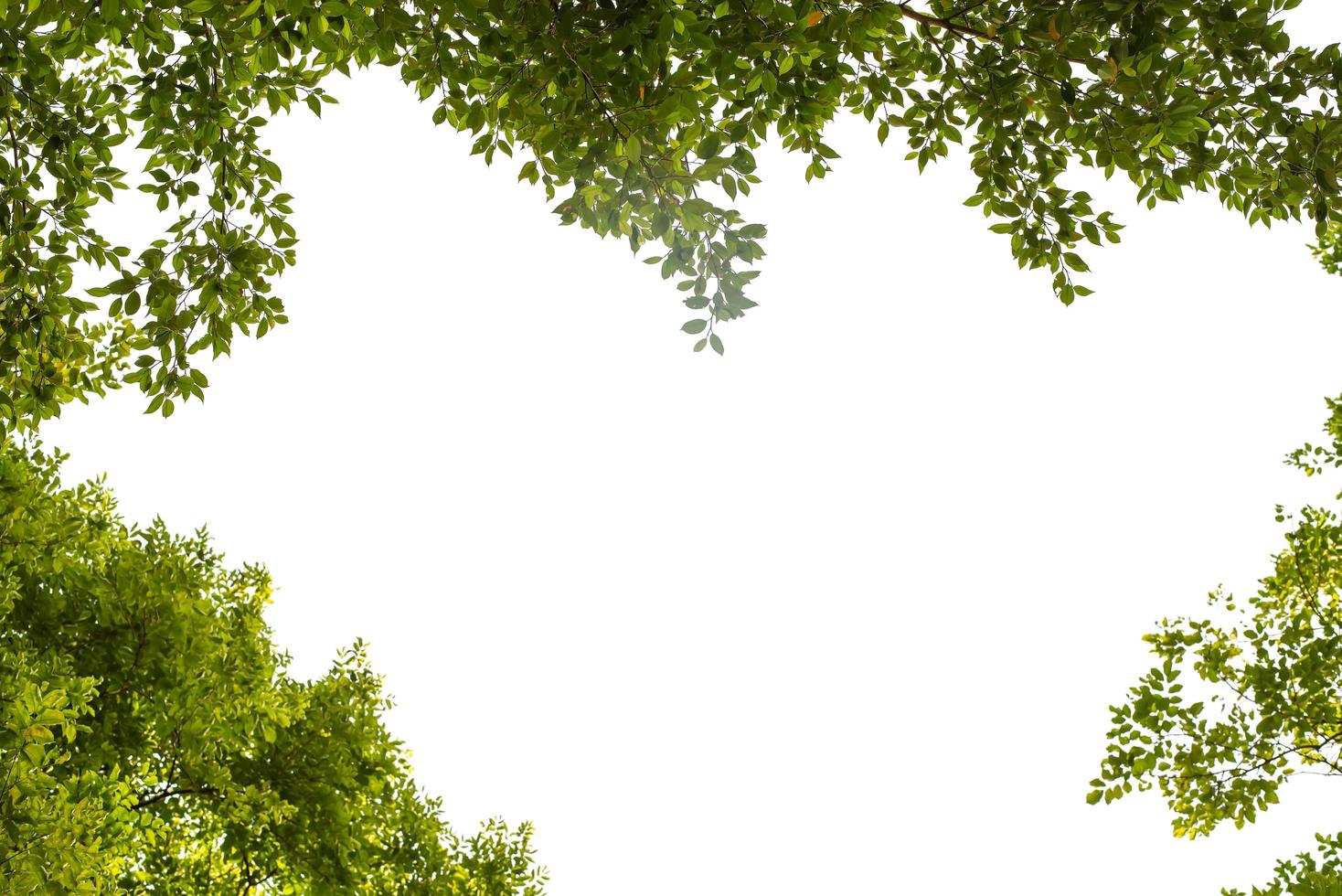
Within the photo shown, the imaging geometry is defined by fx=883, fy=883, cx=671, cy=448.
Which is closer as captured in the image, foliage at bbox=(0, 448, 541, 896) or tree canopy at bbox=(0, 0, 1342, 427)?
tree canopy at bbox=(0, 0, 1342, 427)

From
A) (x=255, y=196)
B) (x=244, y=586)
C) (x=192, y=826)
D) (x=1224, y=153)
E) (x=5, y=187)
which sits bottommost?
(x=192, y=826)

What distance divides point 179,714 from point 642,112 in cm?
1058

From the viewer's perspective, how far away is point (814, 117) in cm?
503

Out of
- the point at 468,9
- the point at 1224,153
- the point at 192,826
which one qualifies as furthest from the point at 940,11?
the point at 192,826

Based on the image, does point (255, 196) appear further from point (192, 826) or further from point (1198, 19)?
point (192, 826)

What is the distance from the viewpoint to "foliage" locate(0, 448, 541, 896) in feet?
35.5

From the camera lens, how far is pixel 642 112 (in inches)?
162

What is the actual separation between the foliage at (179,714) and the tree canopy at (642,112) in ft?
15.4

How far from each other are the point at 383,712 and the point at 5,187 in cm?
1260

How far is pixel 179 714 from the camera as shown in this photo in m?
11.2

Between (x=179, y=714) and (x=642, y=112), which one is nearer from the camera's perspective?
(x=642, y=112)

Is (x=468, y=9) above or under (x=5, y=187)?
under

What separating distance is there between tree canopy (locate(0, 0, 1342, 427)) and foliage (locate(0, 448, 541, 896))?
470 centimetres

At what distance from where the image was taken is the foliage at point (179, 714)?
1082 cm
